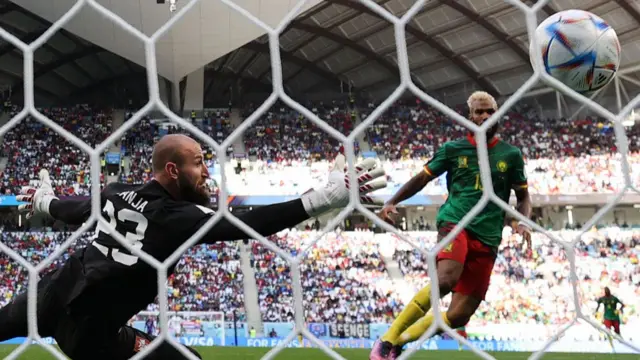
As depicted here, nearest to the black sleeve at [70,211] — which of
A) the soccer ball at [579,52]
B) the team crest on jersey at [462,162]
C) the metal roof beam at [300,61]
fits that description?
the team crest on jersey at [462,162]

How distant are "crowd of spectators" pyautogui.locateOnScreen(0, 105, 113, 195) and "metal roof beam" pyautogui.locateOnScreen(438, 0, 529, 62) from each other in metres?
12.1

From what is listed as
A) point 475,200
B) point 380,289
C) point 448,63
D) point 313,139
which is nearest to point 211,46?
point 313,139

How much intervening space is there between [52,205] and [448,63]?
21956 mm

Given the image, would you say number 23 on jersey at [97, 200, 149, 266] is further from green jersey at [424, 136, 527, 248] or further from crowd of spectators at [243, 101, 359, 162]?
crowd of spectators at [243, 101, 359, 162]

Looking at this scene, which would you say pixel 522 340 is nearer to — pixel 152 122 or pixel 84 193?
pixel 84 193

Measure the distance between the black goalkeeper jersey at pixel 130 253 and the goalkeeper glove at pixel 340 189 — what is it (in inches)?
4.6

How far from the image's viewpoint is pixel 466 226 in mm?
2928

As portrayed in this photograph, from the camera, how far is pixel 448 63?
23.2 m

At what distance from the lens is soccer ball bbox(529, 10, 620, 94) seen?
109 inches

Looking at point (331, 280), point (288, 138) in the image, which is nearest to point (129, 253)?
point (331, 280)

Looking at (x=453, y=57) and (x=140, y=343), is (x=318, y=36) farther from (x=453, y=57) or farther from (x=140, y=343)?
(x=140, y=343)

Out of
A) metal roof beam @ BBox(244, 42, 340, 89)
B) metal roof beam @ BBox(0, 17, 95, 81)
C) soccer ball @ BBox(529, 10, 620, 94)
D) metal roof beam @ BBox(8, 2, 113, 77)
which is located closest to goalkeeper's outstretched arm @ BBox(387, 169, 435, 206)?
soccer ball @ BBox(529, 10, 620, 94)

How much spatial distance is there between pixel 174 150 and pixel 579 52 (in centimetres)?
179

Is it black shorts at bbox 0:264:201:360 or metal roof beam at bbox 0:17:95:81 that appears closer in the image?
A: black shorts at bbox 0:264:201:360
